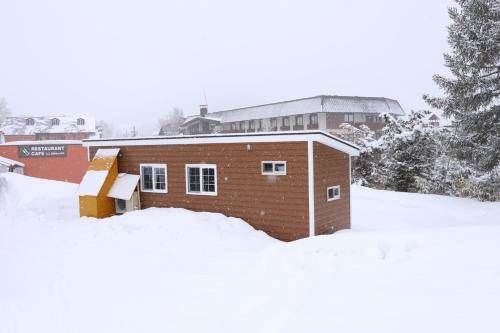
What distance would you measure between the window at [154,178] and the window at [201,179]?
3.78 feet

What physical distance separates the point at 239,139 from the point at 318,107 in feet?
132

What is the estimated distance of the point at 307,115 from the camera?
2169 inches

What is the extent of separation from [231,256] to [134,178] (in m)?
7.12

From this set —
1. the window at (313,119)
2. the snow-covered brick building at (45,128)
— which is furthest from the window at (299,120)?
the snow-covered brick building at (45,128)

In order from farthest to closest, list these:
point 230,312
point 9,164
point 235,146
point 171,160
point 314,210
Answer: point 9,164
point 171,160
point 235,146
point 314,210
point 230,312

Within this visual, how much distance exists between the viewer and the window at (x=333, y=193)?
48.8ft

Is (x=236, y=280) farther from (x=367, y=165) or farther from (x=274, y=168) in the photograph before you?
(x=367, y=165)

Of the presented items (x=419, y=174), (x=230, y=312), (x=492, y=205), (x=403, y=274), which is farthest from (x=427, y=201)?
(x=230, y=312)

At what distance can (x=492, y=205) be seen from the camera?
66.4 ft

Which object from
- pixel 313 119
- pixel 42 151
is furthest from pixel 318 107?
pixel 42 151

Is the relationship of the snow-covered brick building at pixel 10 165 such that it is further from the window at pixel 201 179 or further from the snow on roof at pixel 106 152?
the window at pixel 201 179

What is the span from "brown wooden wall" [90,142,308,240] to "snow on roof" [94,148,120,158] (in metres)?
1.59

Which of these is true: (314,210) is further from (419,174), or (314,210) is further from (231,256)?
(419,174)

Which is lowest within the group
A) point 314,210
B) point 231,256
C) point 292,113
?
point 231,256
